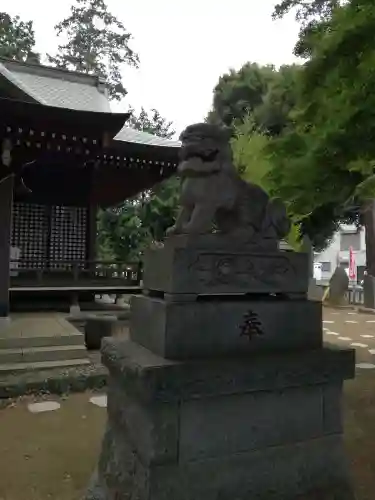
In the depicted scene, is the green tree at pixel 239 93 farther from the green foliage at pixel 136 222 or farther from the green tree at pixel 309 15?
the green tree at pixel 309 15

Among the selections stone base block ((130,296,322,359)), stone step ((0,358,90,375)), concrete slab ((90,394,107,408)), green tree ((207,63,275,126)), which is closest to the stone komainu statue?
stone base block ((130,296,322,359))

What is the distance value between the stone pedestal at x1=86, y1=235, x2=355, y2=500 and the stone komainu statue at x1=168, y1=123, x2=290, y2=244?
5.7 inches

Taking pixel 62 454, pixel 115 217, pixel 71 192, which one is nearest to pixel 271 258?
pixel 62 454

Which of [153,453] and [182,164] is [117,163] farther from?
[153,453]

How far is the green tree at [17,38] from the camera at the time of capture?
21297mm

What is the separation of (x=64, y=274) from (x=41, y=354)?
11.6ft

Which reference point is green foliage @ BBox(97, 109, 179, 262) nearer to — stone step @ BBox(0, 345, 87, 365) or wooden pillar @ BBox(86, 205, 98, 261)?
wooden pillar @ BBox(86, 205, 98, 261)

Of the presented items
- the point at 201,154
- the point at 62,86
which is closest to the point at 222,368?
the point at 201,154

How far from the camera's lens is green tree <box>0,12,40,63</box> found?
69.9 ft

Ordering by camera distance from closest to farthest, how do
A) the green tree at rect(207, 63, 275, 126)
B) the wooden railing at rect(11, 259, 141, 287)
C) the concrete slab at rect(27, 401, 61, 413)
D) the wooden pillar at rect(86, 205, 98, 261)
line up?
the concrete slab at rect(27, 401, 61, 413)
the wooden railing at rect(11, 259, 141, 287)
the wooden pillar at rect(86, 205, 98, 261)
the green tree at rect(207, 63, 275, 126)

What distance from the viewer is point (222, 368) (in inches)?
81.9

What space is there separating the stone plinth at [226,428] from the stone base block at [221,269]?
387 millimetres

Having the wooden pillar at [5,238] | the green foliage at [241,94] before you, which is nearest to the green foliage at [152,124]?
the green foliage at [241,94]

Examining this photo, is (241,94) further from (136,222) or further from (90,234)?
(90,234)
